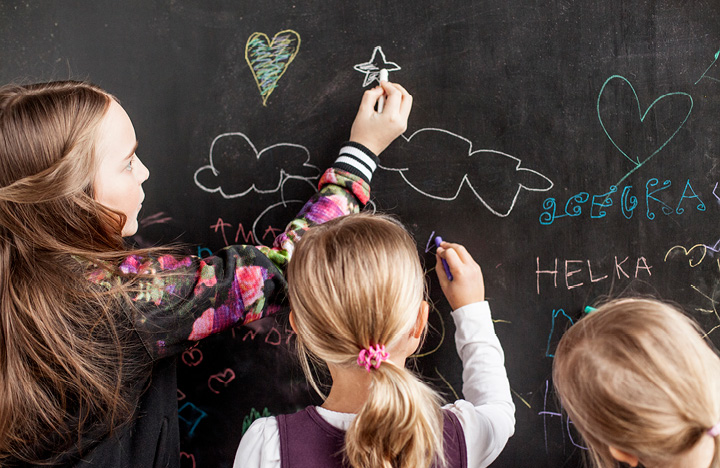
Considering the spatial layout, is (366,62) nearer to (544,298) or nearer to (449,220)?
(449,220)

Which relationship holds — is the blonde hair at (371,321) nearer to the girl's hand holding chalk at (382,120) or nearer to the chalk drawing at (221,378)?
the girl's hand holding chalk at (382,120)

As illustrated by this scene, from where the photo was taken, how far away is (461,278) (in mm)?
932

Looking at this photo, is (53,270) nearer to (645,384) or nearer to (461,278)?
(461,278)

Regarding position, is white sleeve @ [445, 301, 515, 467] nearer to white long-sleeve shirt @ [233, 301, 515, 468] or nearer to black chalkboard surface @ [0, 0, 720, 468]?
white long-sleeve shirt @ [233, 301, 515, 468]

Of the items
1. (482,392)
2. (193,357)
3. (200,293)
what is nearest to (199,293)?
(200,293)

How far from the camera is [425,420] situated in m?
0.66

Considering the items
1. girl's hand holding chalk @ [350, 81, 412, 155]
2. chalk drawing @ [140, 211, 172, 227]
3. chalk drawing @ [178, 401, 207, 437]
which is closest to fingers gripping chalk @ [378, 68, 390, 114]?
girl's hand holding chalk @ [350, 81, 412, 155]

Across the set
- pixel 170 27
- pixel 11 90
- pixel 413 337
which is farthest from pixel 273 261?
pixel 170 27

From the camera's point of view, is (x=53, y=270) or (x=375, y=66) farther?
(x=375, y=66)

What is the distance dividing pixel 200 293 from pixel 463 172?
0.58m

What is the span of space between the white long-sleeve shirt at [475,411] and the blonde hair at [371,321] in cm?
8

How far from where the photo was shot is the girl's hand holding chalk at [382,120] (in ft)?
3.12

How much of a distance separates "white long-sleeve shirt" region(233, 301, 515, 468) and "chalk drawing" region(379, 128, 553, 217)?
0.80ft

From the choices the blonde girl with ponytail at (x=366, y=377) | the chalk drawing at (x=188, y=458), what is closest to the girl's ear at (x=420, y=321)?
the blonde girl with ponytail at (x=366, y=377)
